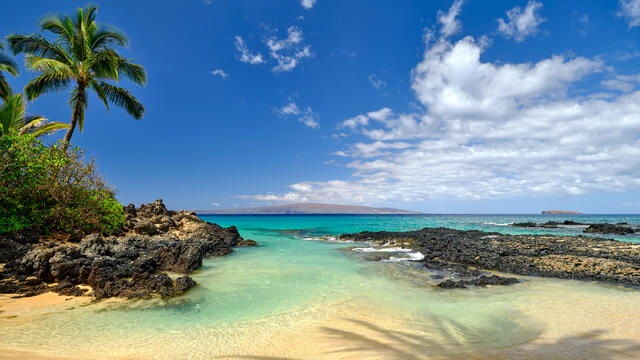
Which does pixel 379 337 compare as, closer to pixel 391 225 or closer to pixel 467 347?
pixel 467 347

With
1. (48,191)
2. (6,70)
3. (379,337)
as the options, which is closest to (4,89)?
(6,70)

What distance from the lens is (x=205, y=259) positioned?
13758mm

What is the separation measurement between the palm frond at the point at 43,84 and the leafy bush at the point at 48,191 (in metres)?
6.89

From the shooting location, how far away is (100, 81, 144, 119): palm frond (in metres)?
17.5

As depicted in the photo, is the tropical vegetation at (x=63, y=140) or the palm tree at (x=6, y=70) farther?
the palm tree at (x=6, y=70)

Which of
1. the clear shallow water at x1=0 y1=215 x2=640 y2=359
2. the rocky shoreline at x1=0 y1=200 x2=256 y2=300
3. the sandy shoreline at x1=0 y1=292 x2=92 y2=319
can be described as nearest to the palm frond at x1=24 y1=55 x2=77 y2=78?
the rocky shoreline at x1=0 y1=200 x2=256 y2=300

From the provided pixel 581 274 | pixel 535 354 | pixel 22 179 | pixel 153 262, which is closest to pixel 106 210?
pixel 22 179

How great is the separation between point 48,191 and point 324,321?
1311cm

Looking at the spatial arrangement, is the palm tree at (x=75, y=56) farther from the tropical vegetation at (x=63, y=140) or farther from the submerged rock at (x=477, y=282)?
the submerged rock at (x=477, y=282)

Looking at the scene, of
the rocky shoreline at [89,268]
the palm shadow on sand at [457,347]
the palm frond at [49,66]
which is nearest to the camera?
the palm shadow on sand at [457,347]

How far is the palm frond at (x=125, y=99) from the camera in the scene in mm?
17547

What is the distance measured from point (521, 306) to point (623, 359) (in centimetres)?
272

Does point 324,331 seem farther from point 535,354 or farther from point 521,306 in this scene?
point 521,306

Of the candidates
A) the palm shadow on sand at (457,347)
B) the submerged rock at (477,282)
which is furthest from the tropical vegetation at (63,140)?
the submerged rock at (477,282)
